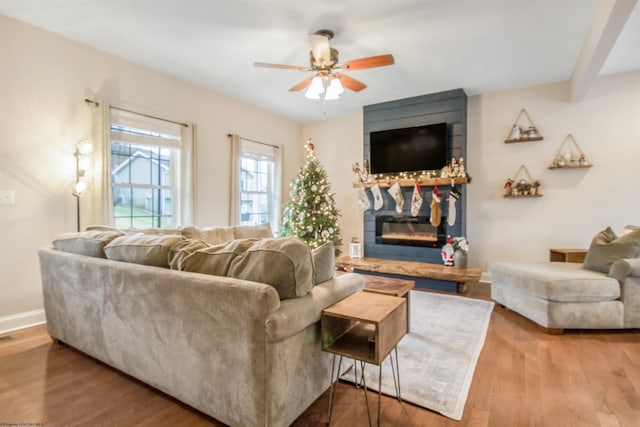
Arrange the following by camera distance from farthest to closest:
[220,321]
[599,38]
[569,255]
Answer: [569,255] → [599,38] → [220,321]

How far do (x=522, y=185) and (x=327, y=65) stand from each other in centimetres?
323

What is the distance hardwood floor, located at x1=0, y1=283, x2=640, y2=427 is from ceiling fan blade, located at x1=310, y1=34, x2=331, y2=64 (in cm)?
264

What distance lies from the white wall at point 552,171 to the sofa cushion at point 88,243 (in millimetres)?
4511

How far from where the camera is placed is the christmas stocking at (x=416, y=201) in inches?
181

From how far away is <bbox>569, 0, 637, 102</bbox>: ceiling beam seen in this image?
2.17 metres

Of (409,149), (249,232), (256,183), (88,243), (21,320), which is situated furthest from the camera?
(256,183)

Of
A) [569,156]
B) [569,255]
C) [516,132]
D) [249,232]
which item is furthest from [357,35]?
[569,255]

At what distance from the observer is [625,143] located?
3791mm

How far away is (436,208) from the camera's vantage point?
14.6 feet

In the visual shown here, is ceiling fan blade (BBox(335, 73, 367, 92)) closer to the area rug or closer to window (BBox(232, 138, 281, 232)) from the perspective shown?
window (BBox(232, 138, 281, 232))

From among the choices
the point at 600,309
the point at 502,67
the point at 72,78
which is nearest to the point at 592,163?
the point at 502,67

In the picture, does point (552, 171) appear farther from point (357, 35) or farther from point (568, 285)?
point (357, 35)

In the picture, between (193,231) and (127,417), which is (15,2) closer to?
(193,231)

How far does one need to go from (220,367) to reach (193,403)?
355 millimetres
